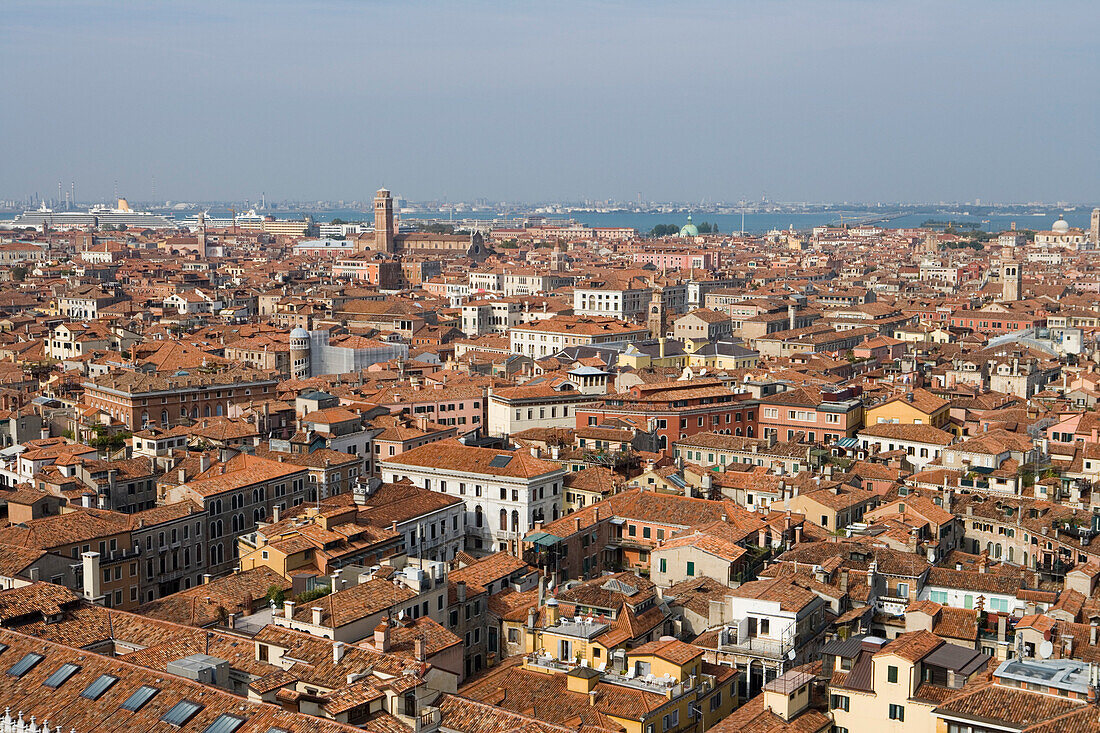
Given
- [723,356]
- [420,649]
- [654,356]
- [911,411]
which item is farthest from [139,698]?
[723,356]

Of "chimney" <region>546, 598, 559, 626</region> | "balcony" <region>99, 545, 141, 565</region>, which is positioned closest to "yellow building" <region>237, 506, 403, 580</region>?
"balcony" <region>99, 545, 141, 565</region>

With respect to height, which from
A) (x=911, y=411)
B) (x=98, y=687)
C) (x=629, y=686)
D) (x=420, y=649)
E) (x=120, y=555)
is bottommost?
(x=911, y=411)

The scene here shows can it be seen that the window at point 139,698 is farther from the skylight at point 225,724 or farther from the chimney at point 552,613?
the chimney at point 552,613

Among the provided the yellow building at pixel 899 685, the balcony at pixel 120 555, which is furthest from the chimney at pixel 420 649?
the balcony at pixel 120 555

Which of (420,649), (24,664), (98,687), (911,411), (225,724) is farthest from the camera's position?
(911,411)

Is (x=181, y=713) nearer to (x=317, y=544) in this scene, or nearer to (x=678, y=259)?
(x=317, y=544)

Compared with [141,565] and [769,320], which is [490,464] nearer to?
[141,565]

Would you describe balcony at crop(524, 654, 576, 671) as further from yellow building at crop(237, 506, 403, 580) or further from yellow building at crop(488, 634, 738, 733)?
yellow building at crop(237, 506, 403, 580)
